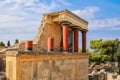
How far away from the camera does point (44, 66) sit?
11.1 meters

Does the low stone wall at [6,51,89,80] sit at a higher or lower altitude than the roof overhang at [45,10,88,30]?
lower

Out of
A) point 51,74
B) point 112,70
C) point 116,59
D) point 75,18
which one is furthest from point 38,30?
point 116,59

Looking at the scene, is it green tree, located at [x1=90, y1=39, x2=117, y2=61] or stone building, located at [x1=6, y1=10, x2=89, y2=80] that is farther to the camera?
green tree, located at [x1=90, y1=39, x2=117, y2=61]

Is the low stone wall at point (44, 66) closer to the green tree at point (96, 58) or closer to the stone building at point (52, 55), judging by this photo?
the stone building at point (52, 55)

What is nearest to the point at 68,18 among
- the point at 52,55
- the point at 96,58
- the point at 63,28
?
the point at 63,28

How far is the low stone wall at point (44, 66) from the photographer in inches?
381

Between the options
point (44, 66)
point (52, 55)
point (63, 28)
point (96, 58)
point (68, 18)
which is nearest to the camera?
point (44, 66)

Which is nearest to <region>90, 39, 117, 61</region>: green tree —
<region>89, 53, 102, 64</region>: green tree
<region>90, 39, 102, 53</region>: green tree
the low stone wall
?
<region>90, 39, 102, 53</region>: green tree

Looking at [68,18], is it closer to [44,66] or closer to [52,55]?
[52,55]

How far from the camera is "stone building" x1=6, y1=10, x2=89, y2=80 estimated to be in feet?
32.3

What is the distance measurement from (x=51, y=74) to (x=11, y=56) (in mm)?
2657

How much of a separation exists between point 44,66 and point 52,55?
2.87 feet

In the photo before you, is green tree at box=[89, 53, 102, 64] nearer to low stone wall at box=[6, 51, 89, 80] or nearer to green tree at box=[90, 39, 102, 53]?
green tree at box=[90, 39, 102, 53]

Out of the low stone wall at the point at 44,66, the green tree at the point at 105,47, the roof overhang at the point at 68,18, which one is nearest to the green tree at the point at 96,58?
the green tree at the point at 105,47
